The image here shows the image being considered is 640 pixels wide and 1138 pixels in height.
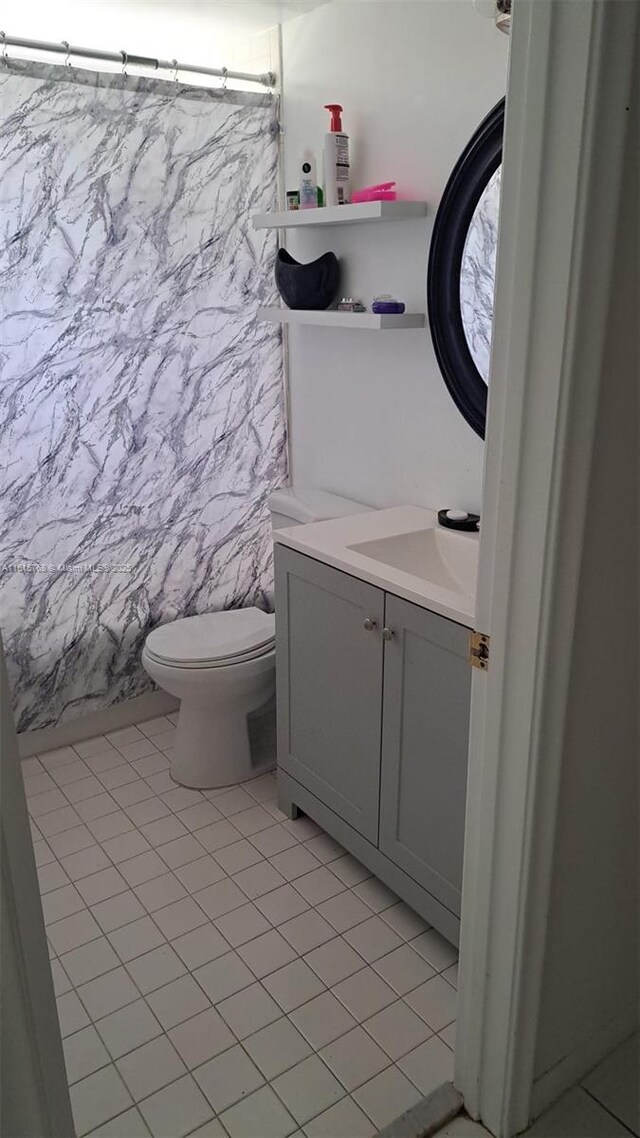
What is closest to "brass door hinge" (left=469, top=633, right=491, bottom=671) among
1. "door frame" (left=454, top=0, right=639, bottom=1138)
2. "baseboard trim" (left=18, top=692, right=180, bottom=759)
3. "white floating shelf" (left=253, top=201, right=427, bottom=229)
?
"door frame" (left=454, top=0, right=639, bottom=1138)

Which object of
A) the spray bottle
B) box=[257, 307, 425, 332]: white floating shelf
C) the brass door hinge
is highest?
the spray bottle

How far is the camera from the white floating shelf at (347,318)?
225 cm

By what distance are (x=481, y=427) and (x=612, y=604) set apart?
91 cm

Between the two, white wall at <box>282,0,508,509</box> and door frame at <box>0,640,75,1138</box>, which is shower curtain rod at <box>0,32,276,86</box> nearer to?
white wall at <box>282,0,508,509</box>

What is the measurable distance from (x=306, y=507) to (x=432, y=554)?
0.53 metres

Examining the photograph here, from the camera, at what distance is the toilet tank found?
260cm

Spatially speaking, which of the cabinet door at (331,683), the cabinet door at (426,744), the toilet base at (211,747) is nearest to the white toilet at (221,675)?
the toilet base at (211,747)

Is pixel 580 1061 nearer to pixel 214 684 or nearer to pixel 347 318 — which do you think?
pixel 214 684

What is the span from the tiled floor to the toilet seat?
1.41 feet

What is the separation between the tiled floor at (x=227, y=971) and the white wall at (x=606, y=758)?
0.32 m

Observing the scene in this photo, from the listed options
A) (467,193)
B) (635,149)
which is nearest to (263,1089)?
(635,149)

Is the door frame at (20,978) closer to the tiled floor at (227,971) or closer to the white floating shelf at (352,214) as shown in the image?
the tiled floor at (227,971)

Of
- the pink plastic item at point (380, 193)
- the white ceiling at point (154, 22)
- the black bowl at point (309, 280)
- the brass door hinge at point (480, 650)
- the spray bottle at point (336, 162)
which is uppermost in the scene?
the white ceiling at point (154, 22)

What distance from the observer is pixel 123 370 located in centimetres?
264
